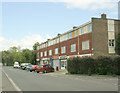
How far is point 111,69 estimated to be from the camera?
22875 millimetres

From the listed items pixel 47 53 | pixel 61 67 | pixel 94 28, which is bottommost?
pixel 61 67

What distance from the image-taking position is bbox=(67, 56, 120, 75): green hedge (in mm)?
22922

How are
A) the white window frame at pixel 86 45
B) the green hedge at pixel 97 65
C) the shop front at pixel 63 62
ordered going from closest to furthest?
the green hedge at pixel 97 65 < the white window frame at pixel 86 45 < the shop front at pixel 63 62

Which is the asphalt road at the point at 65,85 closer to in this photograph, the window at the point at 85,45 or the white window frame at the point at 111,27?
the window at the point at 85,45

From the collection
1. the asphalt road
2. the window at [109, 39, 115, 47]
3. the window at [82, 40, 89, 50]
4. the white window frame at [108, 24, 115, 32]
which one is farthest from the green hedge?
the white window frame at [108, 24, 115, 32]

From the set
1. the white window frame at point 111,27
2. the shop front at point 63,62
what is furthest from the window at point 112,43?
the shop front at point 63,62

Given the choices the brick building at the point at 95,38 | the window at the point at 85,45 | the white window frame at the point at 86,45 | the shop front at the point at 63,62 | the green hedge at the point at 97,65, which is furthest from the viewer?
the shop front at the point at 63,62

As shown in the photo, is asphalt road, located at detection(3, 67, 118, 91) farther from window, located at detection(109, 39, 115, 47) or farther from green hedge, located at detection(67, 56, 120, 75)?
window, located at detection(109, 39, 115, 47)

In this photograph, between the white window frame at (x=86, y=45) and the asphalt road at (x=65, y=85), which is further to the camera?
the white window frame at (x=86, y=45)

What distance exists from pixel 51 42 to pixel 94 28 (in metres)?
25.1

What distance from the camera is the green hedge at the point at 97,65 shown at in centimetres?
2292

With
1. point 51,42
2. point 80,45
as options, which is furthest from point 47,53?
point 80,45

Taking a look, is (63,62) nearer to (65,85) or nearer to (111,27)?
(111,27)

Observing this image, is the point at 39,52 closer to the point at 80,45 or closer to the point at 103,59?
the point at 80,45
